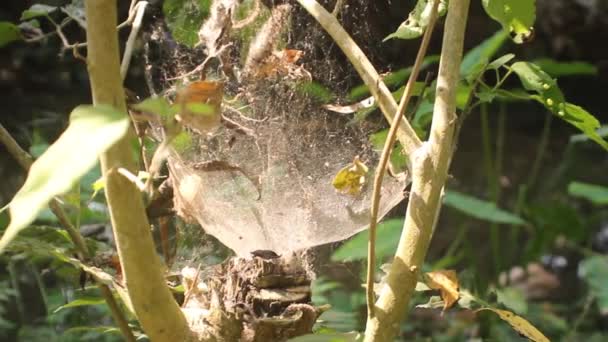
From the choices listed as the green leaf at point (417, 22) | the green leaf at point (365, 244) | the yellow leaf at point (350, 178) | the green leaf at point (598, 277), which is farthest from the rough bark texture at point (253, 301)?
the green leaf at point (598, 277)

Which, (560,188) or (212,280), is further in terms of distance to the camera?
(560,188)

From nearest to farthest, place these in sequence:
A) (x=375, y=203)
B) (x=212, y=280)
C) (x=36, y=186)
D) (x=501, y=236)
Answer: (x=36, y=186) → (x=375, y=203) → (x=212, y=280) → (x=501, y=236)

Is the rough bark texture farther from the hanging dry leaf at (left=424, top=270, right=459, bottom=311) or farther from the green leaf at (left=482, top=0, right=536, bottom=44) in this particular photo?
the green leaf at (left=482, top=0, right=536, bottom=44)

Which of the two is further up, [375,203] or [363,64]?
[363,64]

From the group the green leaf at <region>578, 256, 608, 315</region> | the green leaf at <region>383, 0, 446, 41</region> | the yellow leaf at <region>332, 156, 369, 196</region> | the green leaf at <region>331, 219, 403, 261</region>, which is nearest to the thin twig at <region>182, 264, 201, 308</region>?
the yellow leaf at <region>332, 156, 369, 196</region>

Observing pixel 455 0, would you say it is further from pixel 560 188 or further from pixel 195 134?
pixel 560 188

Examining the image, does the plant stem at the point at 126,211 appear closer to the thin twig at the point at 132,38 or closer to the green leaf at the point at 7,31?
the thin twig at the point at 132,38

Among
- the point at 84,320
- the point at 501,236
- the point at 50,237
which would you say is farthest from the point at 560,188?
the point at 50,237
